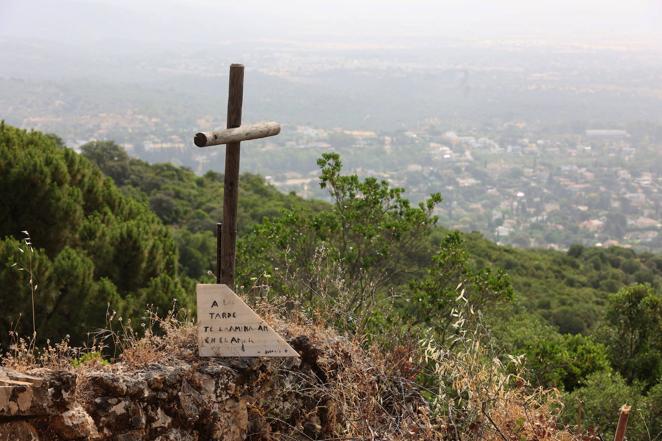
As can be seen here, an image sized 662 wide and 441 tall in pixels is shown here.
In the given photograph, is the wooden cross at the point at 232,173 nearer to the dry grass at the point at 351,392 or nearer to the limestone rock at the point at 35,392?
the dry grass at the point at 351,392

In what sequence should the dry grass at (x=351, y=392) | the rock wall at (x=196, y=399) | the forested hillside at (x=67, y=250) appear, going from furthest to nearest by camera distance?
1. the forested hillside at (x=67, y=250)
2. the dry grass at (x=351, y=392)
3. the rock wall at (x=196, y=399)

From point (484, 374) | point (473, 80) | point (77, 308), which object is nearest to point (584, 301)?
point (77, 308)

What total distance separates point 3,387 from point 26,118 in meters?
118

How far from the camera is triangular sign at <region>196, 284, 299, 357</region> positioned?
4445mm

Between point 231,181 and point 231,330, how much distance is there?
944 mm

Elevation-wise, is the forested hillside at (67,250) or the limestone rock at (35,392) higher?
the limestone rock at (35,392)

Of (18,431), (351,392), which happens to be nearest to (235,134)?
(351,392)

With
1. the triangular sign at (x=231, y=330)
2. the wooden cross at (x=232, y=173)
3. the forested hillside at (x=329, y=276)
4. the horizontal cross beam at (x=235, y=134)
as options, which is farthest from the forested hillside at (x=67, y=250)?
the horizontal cross beam at (x=235, y=134)

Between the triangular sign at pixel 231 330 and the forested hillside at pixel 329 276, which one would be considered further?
the forested hillside at pixel 329 276

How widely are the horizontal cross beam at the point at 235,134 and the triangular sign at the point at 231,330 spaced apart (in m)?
0.89

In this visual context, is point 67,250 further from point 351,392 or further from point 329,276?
point 351,392

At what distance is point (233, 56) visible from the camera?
6580 inches

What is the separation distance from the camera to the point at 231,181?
4.64m

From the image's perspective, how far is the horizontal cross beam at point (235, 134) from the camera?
420 centimetres
